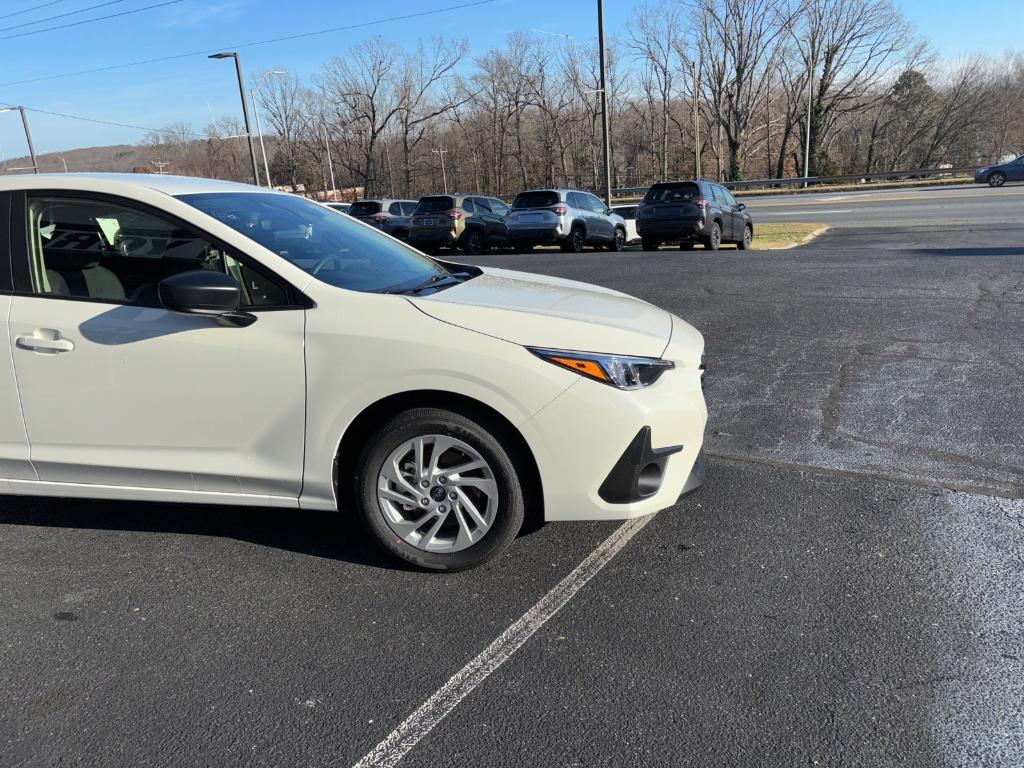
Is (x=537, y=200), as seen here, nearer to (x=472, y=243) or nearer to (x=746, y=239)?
(x=472, y=243)

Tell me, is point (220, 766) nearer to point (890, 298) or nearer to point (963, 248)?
point (890, 298)

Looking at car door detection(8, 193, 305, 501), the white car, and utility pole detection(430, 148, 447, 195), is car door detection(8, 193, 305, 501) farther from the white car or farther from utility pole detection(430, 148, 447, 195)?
utility pole detection(430, 148, 447, 195)

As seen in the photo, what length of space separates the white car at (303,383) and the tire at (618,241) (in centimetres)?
1731

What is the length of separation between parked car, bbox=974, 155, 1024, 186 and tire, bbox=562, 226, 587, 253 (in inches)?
1118

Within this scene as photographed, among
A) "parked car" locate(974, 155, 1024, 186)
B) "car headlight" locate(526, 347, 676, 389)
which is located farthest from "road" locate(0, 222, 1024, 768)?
"parked car" locate(974, 155, 1024, 186)

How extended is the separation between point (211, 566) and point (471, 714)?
63.8 inches

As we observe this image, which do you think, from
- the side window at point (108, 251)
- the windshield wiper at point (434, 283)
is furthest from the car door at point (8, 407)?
the windshield wiper at point (434, 283)

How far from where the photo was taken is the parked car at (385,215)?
24.0m

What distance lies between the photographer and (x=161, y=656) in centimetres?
275

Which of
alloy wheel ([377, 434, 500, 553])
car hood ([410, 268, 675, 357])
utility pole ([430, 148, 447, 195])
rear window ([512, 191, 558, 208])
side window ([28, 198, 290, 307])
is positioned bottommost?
alloy wheel ([377, 434, 500, 553])

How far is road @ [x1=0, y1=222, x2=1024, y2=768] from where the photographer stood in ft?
7.50

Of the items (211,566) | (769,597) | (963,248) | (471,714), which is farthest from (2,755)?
(963,248)

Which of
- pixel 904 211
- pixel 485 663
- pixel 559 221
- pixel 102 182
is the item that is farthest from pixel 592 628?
pixel 904 211

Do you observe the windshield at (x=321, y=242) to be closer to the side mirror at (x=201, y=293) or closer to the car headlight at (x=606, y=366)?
the side mirror at (x=201, y=293)
